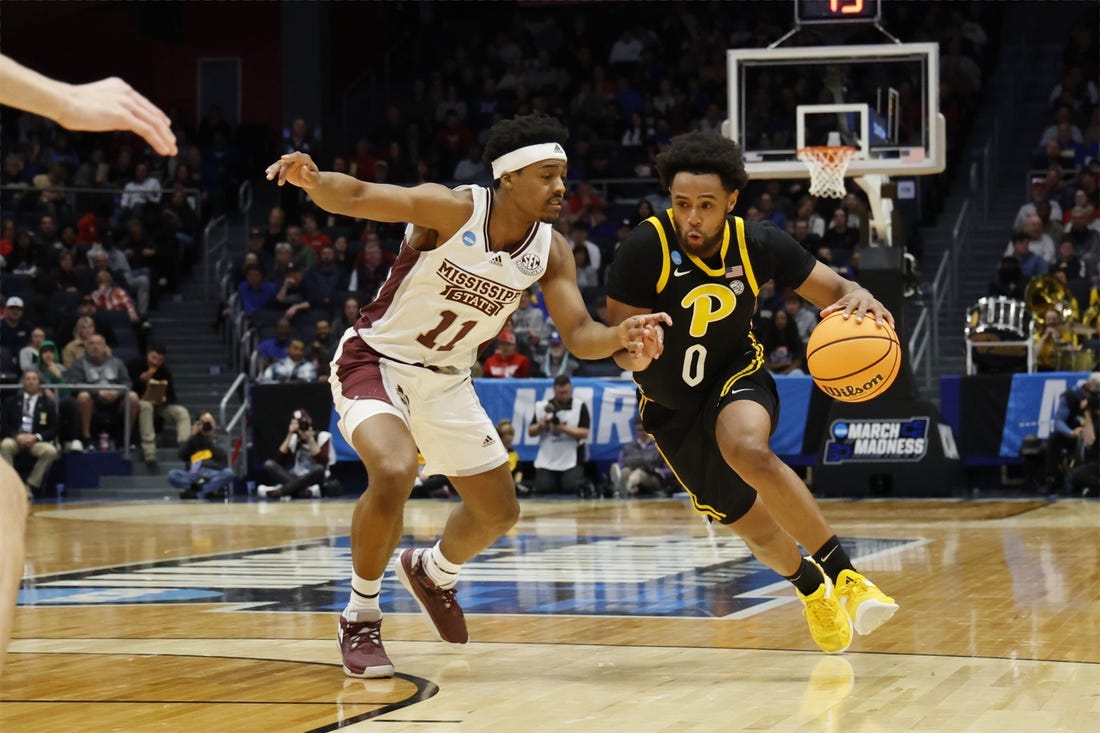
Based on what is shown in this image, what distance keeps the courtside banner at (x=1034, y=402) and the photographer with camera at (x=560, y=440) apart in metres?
4.43

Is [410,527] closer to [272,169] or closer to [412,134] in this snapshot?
[272,169]

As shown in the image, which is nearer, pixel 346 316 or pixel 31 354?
pixel 31 354

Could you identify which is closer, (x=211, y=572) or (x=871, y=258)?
(x=211, y=572)

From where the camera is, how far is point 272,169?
214 inches

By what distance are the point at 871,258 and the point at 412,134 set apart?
10.4 meters

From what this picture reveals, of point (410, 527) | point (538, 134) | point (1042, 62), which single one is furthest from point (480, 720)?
point (1042, 62)

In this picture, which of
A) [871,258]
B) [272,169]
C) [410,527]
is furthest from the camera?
[871,258]

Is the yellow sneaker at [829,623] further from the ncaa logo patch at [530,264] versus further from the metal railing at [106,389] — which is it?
the metal railing at [106,389]

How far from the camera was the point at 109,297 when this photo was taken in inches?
843

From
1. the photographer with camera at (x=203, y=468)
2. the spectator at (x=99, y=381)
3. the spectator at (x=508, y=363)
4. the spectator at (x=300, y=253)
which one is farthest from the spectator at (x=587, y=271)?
the spectator at (x=99, y=381)

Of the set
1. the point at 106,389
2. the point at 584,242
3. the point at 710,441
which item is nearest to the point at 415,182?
the point at 584,242

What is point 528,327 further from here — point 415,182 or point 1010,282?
point 1010,282

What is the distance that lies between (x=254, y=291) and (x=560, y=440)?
247 inches

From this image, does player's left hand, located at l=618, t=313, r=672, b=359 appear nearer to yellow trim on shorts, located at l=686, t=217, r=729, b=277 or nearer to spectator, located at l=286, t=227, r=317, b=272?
yellow trim on shorts, located at l=686, t=217, r=729, b=277
